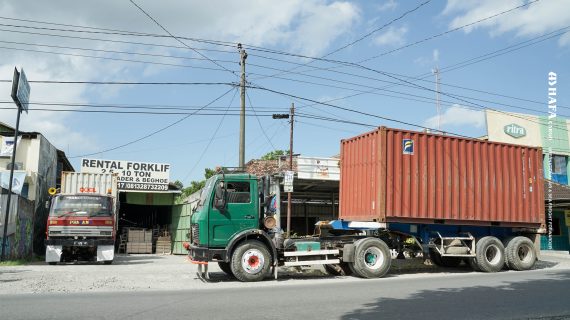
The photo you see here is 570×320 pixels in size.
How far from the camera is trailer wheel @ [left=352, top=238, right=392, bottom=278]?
12570 mm

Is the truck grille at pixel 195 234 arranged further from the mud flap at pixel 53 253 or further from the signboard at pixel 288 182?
the mud flap at pixel 53 253

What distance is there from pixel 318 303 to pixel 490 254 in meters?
8.03

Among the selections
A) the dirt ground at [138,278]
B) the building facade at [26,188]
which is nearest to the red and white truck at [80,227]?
the dirt ground at [138,278]

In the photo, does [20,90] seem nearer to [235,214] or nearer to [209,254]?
[235,214]

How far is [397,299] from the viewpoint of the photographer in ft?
28.5

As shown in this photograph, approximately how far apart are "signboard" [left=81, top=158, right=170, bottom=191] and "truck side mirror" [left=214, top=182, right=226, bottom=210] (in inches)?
591

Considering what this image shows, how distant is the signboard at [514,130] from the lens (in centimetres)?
2734

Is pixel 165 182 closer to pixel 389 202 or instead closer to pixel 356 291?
pixel 389 202

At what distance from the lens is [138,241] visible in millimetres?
25812

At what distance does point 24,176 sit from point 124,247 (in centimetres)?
798

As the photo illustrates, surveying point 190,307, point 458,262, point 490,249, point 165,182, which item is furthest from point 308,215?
point 190,307

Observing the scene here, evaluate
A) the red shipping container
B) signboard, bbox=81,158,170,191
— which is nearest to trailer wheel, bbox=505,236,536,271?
the red shipping container

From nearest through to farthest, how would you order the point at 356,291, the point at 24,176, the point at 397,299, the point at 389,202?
the point at 397,299 < the point at 356,291 < the point at 389,202 < the point at 24,176

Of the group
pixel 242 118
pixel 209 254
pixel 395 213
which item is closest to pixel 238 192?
pixel 209 254
